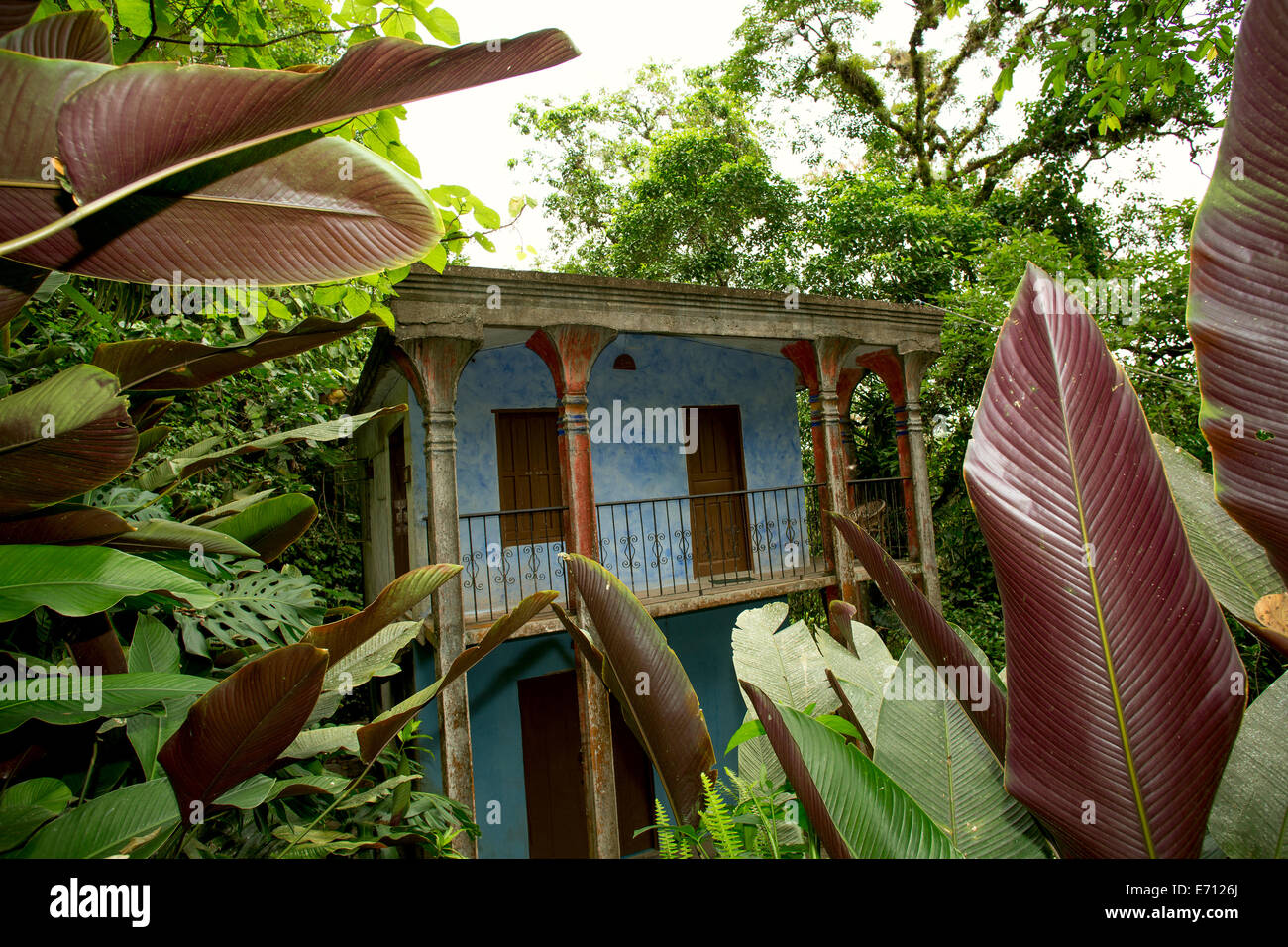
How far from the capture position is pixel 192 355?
1260 mm

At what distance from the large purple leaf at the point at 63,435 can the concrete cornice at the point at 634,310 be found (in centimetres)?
440

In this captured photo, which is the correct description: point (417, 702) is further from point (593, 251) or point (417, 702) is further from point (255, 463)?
point (593, 251)

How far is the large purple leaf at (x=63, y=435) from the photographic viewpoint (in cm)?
89

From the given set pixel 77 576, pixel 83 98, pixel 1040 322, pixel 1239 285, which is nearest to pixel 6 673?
pixel 77 576

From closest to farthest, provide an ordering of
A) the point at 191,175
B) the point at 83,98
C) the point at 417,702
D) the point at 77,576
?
the point at 83,98
the point at 191,175
the point at 77,576
the point at 417,702

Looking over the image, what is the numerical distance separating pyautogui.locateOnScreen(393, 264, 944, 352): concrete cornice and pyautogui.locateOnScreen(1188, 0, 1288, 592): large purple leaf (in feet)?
16.8

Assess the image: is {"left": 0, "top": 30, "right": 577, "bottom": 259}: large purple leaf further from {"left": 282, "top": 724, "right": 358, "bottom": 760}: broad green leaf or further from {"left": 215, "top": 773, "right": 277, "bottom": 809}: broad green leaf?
{"left": 282, "top": 724, "right": 358, "bottom": 760}: broad green leaf

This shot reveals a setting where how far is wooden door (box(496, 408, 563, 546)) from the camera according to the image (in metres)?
7.73

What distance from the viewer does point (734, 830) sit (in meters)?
0.84

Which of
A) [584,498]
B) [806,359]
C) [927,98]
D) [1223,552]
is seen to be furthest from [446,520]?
[927,98]

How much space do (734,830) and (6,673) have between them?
1223 mm

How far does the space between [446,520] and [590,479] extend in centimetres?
125

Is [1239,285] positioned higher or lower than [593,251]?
lower

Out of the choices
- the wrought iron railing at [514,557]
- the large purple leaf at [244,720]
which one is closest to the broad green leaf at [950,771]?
the large purple leaf at [244,720]
